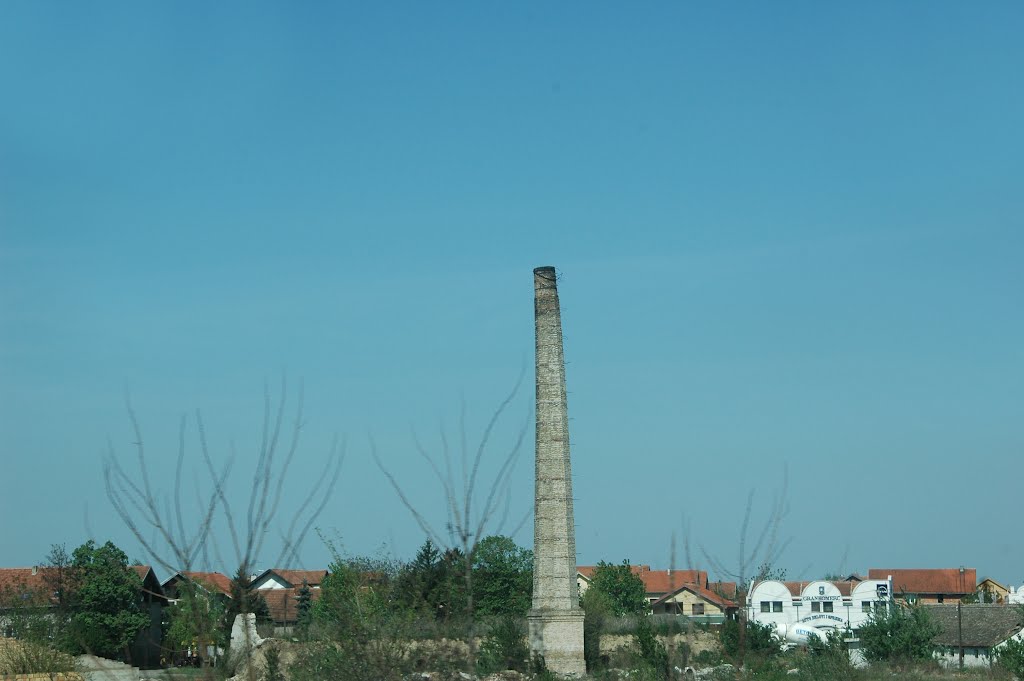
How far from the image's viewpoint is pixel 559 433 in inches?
1255

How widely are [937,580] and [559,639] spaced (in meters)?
65.0

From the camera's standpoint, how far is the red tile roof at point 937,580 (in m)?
84.9

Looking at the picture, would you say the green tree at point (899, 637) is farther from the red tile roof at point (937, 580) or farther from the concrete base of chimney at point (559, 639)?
the red tile roof at point (937, 580)

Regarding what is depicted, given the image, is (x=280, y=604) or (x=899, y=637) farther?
(x=280, y=604)

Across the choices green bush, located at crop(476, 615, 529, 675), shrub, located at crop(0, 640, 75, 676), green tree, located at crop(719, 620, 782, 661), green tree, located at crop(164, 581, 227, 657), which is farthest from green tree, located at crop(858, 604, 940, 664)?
green tree, located at crop(164, 581, 227, 657)

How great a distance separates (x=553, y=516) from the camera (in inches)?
1240

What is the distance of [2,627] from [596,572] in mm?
61937

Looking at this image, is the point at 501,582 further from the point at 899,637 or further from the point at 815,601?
the point at 899,637

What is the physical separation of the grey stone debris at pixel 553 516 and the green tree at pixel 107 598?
18.6m

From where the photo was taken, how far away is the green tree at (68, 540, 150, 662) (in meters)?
42.2

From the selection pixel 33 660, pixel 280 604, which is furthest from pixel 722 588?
pixel 280 604

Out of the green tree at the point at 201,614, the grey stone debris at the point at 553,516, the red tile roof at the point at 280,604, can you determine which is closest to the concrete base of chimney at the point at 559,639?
the grey stone debris at the point at 553,516

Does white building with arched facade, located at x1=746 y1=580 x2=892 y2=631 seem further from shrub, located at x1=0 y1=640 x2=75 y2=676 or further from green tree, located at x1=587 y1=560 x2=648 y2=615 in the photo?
shrub, located at x1=0 y1=640 x2=75 y2=676

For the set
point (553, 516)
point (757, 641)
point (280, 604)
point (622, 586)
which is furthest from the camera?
point (622, 586)
